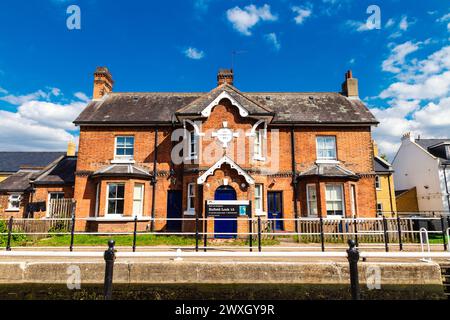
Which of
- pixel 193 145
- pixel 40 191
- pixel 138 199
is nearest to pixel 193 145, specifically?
pixel 193 145

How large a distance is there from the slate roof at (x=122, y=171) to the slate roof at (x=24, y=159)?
25.0 m

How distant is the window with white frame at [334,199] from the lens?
51.9ft

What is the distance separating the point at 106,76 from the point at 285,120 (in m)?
14.2

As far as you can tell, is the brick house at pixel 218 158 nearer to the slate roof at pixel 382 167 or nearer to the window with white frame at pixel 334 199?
the window with white frame at pixel 334 199

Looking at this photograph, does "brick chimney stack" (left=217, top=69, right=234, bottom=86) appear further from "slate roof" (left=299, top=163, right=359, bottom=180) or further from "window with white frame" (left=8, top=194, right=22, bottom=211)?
"window with white frame" (left=8, top=194, right=22, bottom=211)

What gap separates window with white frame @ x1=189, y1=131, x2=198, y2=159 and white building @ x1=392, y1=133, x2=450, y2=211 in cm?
2310

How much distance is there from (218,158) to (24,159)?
115ft

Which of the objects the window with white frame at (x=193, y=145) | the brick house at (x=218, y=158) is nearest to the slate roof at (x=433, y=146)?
the brick house at (x=218, y=158)

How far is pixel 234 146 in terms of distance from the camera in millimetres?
15195

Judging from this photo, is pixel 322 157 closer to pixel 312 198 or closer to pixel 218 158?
pixel 312 198

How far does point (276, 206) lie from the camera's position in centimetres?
1714

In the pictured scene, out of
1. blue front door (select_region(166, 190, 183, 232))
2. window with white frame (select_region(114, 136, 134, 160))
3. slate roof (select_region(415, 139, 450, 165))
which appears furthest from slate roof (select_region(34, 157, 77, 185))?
slate roof (select_region(415, 139, 450, 165))

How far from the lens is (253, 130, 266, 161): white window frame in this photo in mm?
16312
